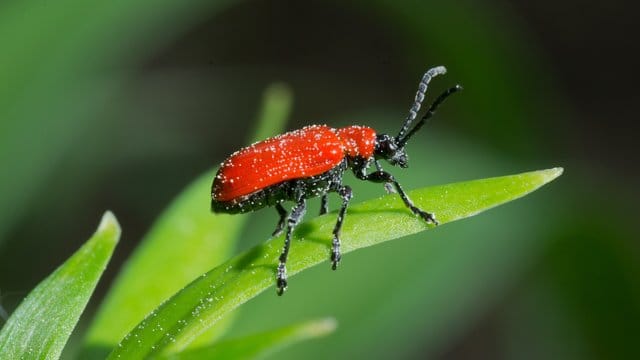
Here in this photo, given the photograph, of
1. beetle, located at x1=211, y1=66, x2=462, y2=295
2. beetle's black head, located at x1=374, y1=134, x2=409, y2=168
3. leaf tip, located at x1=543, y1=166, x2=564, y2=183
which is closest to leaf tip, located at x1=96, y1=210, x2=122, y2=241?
beetle, located at x1=211, y1=66, x2=462, y2=295

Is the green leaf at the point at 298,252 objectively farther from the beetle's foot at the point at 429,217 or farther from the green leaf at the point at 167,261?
the green leaf at the point at 167,261

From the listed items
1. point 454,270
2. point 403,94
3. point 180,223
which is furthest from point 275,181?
point 403,94

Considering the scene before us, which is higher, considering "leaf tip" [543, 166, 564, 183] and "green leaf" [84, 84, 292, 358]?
"leaf tip" [543, 166, 564, 183]

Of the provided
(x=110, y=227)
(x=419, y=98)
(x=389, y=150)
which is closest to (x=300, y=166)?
(x=389, y=150)

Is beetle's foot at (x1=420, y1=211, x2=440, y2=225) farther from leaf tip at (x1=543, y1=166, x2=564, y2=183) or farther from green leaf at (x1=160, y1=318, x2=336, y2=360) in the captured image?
green leaf at (x1=160, y1=318, x2=336, y2=360)

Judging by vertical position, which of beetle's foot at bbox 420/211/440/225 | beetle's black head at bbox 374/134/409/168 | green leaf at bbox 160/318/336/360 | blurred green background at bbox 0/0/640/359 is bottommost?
blurred green background at bbox 0/0/640/359
